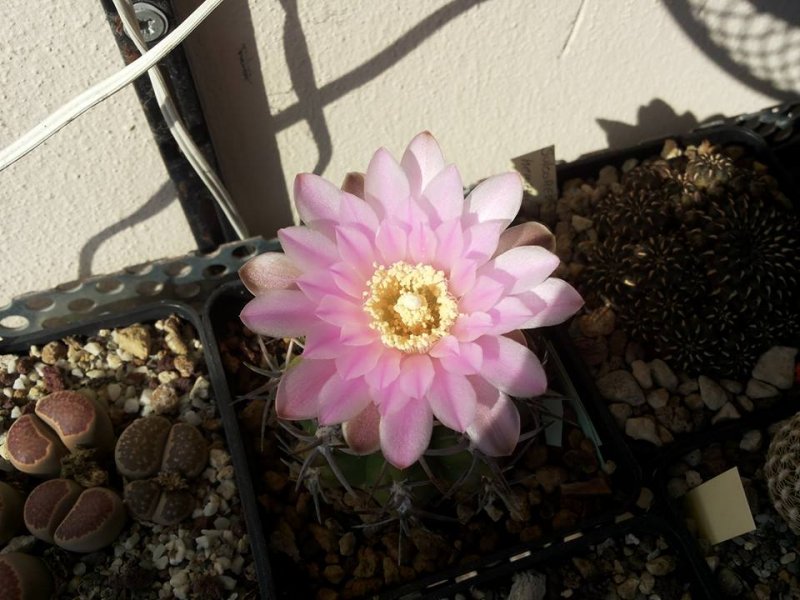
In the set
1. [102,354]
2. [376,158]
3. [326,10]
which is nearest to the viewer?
[376,158]

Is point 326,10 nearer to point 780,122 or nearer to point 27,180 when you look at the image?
point 27,180

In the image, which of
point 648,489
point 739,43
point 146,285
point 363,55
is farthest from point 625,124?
point 146,285

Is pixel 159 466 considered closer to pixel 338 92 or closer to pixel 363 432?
pixel 363 432

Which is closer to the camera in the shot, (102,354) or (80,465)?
(80,465)

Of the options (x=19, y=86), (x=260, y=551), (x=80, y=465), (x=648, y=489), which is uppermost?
(x=19, y=86)

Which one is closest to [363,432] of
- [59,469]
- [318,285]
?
[318,285]

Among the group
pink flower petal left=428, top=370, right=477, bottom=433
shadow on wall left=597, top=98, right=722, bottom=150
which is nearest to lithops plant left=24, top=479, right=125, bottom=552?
pink flower petal left=428, top=370, right=477, bottom=433

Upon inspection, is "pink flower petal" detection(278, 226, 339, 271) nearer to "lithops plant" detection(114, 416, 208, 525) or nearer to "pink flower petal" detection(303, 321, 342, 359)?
"pink flower petal" detection(303, 321, 342, 359)

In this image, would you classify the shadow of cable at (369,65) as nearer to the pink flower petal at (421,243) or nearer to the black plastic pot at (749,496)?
the pink flower petal at (421,243)
